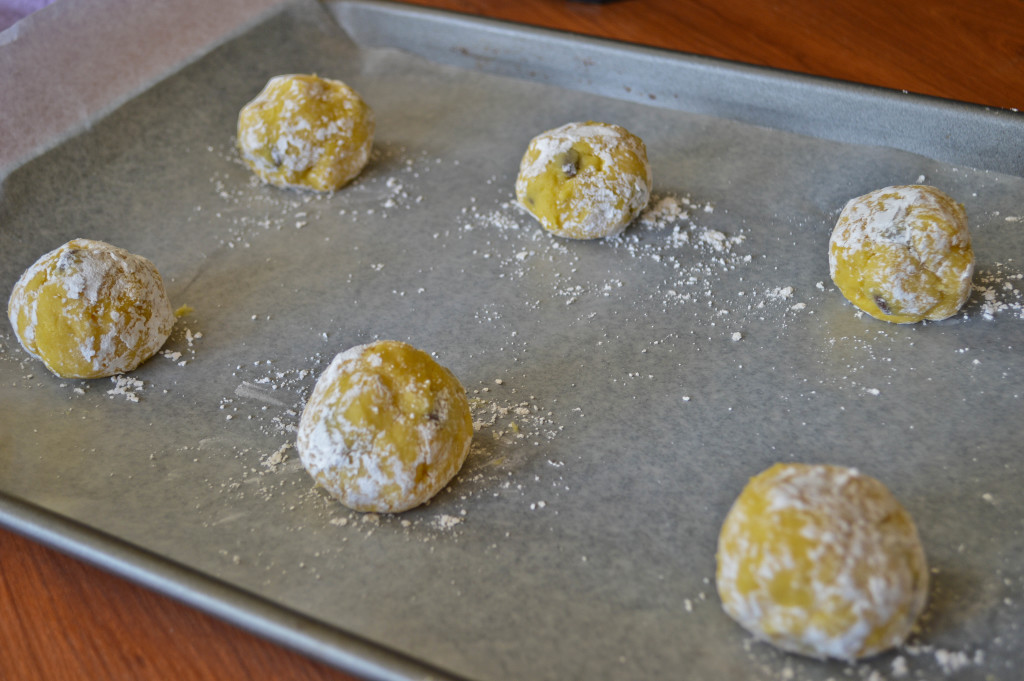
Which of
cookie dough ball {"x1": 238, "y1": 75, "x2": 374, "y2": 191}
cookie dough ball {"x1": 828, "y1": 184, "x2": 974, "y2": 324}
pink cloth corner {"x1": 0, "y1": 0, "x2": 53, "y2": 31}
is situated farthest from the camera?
pink cloth corner {"x1": 0, "y1": 0, "x2": 53, "y2": 31}

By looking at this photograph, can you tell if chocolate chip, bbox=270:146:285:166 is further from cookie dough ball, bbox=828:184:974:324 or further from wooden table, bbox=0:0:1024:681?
cookie dough ball, bbox=828:184:974:324

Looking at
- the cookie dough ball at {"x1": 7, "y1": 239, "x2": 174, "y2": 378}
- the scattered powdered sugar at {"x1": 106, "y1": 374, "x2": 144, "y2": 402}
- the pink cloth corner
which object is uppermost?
the pink cloth corner

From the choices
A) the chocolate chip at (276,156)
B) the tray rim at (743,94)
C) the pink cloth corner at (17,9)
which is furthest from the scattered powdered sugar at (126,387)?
the pink cloth corner at (17,9)

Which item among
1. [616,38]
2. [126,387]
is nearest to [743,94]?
[616,38]

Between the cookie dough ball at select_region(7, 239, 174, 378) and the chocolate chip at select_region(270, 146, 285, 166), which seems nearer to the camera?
the cookie dough ball at select_region(7, 239, 174, 378)

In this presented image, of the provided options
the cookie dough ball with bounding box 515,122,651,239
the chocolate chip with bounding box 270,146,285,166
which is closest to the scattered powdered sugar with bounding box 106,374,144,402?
the chocolate chip with bounding box 270,146,285,166

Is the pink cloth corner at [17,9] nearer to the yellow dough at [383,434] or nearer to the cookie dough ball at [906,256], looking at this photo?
the yellow dough at [383,434]

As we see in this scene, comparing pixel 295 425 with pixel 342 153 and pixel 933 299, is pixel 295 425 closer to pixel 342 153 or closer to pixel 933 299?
pixel 342 153

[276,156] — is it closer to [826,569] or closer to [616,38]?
[616,38]
